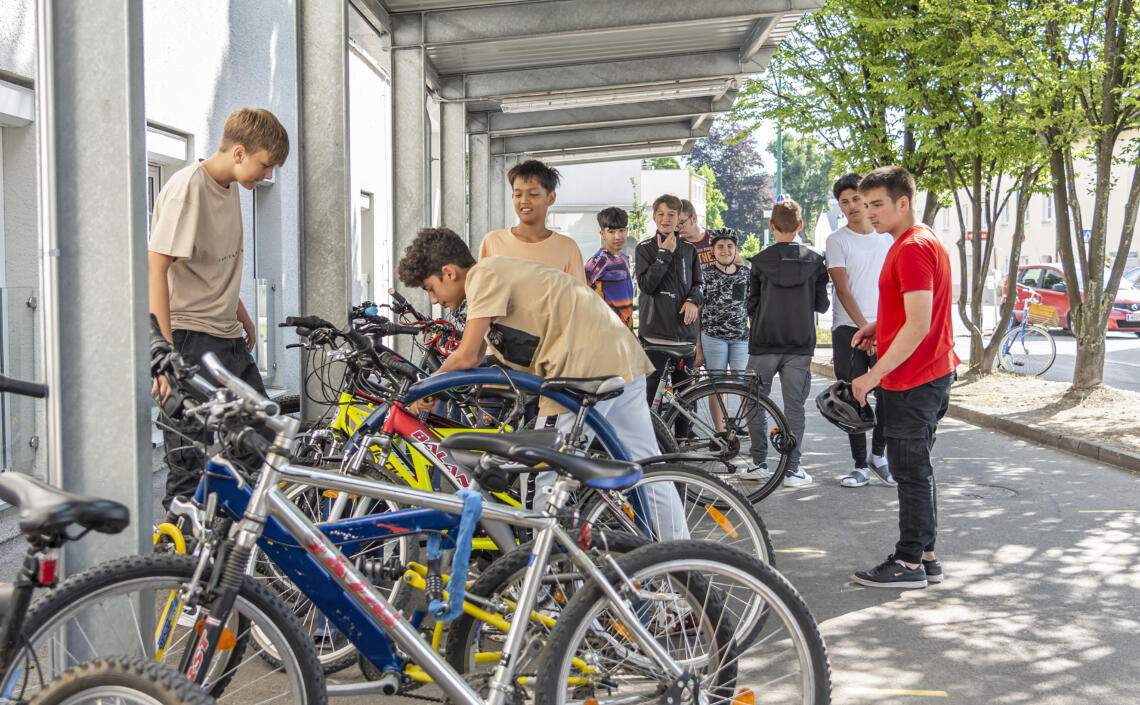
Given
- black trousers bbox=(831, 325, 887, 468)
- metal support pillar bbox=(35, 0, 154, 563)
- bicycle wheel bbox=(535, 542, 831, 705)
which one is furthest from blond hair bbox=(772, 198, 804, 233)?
metal support pillar bbox=(35, 0, 154, 563)

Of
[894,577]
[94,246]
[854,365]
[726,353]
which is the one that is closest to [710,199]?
[726,353]

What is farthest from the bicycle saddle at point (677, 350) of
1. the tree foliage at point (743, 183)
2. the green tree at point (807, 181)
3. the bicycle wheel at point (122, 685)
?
the green tree at point (807, 181)

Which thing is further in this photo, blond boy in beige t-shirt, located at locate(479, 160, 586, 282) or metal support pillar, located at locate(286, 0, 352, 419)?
metal support pillar, located at locate(286, 0, 352, 419)

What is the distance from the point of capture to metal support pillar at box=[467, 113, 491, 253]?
1838 cm

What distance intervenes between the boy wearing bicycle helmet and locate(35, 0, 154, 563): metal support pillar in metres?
1.20

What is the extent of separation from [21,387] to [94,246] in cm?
61

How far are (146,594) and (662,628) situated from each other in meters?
1.27

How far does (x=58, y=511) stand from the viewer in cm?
238

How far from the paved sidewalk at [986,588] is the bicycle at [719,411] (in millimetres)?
399

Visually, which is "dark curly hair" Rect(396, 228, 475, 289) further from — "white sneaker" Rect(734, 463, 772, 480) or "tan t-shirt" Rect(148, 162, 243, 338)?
"white sneaker" Rect(734, 463, 772, 480)

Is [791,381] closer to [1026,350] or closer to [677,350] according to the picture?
[677,350]

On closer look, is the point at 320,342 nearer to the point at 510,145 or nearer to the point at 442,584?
the point at 442,584

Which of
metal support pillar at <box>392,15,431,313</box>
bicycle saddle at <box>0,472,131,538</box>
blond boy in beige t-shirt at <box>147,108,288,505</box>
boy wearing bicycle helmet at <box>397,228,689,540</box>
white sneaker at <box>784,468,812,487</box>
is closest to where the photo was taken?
bicycle saddle at <box>0,472,131,538</box>

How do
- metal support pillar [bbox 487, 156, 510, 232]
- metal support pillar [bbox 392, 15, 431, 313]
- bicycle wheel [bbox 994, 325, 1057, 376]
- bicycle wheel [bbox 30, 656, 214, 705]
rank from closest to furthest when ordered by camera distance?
bicycle wheel [bbox 30, 656, 214, 705], metal support pillar [bbox 392, 15, 431, 313], bicycle wheel [bbox 994, 325, 1057, 376], metal support pillar [bbox 487, 156, 510, 232]
